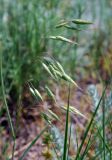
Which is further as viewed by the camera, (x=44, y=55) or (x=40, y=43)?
(x=44, y=55)

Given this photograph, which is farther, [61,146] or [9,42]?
[9,42]

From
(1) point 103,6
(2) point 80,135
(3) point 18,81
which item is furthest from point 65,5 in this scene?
(2) point 80,135

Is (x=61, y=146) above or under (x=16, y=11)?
under

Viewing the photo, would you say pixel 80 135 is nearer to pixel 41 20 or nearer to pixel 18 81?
pixel 18 81

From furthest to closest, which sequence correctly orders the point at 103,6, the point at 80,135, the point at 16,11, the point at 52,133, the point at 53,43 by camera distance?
1. the point at 103,6
2. the point at 16,11
3. the point at 53,43
4. the point at 80,135
5. the point at 52,133

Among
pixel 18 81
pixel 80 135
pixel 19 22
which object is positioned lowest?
pixel 80 135

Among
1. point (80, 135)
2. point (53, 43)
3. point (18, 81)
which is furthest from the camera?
point (53, 43)

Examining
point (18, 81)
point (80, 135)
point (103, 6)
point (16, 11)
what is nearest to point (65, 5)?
point (103, 6)
